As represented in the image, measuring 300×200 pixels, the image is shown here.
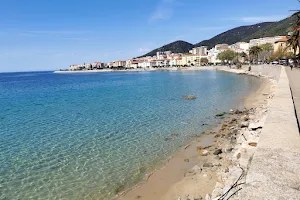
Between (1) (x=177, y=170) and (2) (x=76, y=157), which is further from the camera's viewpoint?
(2) (x=76, y=157)

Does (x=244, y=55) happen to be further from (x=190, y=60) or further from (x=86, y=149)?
(x=86, y=149)

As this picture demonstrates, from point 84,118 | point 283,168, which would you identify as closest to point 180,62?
point 84,118

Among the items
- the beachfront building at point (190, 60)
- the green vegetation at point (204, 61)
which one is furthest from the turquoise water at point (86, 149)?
the beachfront building at point (190, 60)

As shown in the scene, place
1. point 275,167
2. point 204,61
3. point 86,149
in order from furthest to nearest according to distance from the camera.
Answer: point 204,61, point 86,149, point 275,167

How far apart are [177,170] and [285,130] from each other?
4.14 metres

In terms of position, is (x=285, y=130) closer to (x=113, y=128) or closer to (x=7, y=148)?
(x=113, y=128)

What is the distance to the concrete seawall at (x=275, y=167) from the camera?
440 centimetres

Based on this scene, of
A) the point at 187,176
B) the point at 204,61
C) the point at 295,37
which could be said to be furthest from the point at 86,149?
the point at 204,61

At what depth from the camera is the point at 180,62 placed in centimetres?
19012

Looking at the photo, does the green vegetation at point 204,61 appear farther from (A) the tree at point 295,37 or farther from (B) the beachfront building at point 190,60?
(A) the tree at point 295,37

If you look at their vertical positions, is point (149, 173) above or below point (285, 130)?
below

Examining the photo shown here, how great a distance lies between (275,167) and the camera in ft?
17.6

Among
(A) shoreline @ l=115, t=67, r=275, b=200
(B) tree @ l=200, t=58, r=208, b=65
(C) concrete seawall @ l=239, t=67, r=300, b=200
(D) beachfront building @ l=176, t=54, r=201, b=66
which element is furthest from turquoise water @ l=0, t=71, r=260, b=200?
(D) beachfront building @ l=176, t=54, r=201, b=66

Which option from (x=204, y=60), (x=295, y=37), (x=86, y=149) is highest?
(x=295, y=37)
